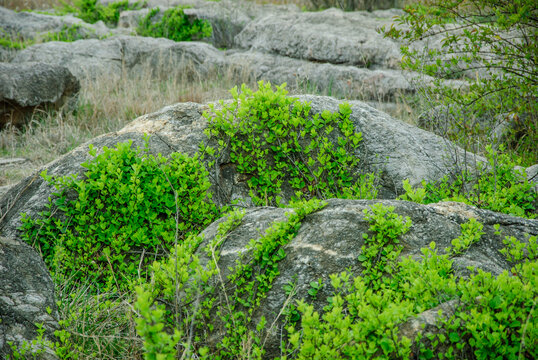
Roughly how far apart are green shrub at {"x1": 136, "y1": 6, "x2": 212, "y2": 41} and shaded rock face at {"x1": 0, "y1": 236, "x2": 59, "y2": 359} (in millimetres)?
10489

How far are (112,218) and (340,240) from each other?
5.92ft

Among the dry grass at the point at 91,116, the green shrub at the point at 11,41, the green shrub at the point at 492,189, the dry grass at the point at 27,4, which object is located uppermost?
the dry grass at the point at 27,4

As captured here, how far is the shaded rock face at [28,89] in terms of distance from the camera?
704 cm

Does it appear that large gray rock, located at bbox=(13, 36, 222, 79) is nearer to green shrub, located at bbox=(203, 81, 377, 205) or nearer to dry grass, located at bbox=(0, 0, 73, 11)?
green shrub, located at bbox=(203, 81, 377, 205)

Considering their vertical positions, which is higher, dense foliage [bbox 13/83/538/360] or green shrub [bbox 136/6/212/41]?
green shrub [bbox 136/6/212/41]

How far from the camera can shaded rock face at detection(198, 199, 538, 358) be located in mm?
2312

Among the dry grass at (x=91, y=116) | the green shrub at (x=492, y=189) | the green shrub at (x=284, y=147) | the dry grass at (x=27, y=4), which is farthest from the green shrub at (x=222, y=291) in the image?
the dry grass at (x=27, y=4)

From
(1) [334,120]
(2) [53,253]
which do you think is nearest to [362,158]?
(1) [334,120]

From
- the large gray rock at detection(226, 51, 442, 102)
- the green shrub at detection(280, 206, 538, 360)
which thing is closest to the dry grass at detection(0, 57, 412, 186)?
the large gray rock at detection(226, 51, 442, 102)

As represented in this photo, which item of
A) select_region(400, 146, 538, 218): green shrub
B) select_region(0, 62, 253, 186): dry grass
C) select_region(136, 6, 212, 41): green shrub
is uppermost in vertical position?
Result: select_region(136, 6, 212, 41): green shrub

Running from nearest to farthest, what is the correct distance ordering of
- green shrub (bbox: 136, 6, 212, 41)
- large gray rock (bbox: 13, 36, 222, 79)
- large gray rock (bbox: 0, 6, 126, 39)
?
large gray rock (bbox: 13, 36, 222, 79)
large gray rock (bbox: 0, 6, 126, 39)
green shrub (bbox: 136, 6, 212, 41)

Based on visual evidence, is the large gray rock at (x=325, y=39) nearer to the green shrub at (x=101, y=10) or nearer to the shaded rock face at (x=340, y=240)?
the green shrub at (x=101, y=10)

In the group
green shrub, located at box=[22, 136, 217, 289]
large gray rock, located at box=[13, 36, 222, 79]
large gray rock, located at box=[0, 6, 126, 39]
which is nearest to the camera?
green shrub, located at box=[22, 136, 217, 289]

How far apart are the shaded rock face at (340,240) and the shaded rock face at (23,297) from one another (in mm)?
951
